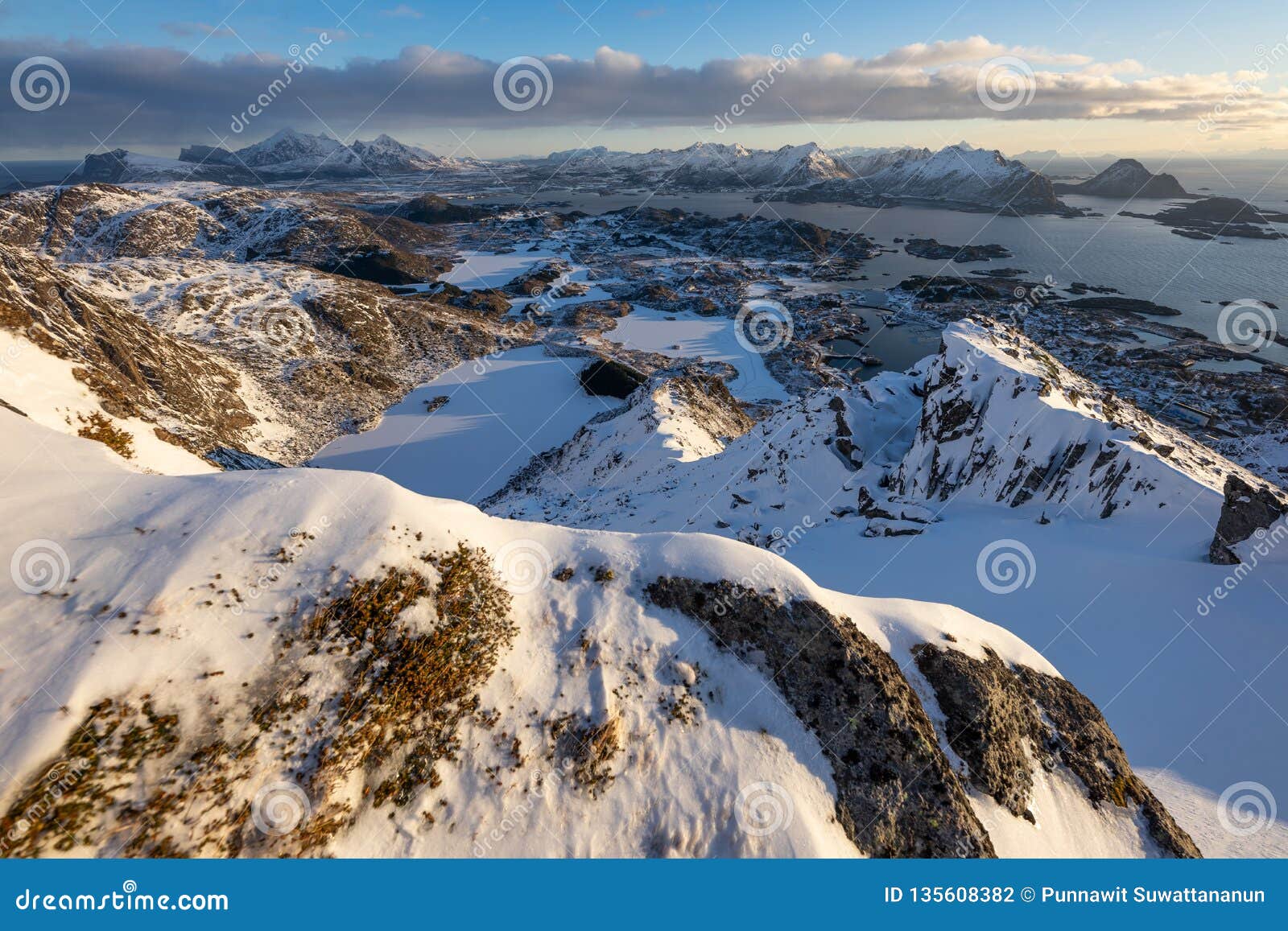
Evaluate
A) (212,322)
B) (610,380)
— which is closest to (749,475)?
(610,380)

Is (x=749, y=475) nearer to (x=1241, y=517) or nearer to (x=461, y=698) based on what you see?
(x=1241, y=517)

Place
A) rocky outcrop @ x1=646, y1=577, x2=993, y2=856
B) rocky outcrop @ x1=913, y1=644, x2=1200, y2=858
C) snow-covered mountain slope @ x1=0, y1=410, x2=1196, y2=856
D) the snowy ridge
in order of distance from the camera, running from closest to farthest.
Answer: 1. snow-covered mountain slope @ x1=0, y1=410, x2=1196, y2=856
2. rocky outcrop @ x1=646, y1=577, x2=993, y2=856
3. rocky outcrop @ x1=913, y1=644, x2=1200, y2=858
4. the snowy ridge

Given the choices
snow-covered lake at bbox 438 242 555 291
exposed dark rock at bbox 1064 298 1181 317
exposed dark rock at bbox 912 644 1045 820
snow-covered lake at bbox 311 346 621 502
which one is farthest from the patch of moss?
exposed dark rock at bbox 1064 298 1181 317

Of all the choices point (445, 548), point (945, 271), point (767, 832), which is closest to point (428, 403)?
point (445, 548)

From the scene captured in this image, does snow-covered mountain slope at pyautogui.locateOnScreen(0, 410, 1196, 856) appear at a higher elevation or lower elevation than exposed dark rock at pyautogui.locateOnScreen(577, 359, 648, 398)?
higher

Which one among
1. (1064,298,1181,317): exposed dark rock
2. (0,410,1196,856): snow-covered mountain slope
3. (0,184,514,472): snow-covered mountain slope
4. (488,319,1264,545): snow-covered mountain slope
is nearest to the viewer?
(0,410,1196,856): snow-covered mountain slope

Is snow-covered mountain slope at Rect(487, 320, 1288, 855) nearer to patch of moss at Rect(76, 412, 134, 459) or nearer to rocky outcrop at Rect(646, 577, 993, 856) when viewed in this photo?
rocky outcrop at Rect(646, 577, 993, 856)
